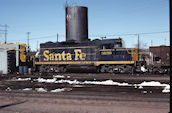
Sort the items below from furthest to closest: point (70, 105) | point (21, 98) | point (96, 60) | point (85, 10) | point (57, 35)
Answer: point (57, 35) → point (85, 10) → point (96, 60) → point (21, 98) → point (70, 105)

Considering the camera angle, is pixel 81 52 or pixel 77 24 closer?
pixel 81 52

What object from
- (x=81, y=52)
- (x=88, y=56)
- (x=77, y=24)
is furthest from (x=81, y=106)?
(x=77, y=24)

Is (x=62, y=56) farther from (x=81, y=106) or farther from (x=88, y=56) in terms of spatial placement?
(x=81, y=106)

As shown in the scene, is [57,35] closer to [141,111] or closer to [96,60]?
[96,60]

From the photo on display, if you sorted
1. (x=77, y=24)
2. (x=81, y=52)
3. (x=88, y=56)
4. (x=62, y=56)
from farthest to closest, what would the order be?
(x=77, y=24) < (x=62, y=56) < (x=81, y=52) < (x=88, y=56)

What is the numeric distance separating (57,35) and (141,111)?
55509mm

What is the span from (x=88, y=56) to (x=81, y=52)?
3.06ft

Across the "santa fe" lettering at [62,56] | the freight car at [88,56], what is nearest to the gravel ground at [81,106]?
the freight car at [88,56]

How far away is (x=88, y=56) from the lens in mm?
22203

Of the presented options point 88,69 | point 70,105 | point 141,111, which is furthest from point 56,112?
point 88,69

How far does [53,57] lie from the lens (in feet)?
77.9

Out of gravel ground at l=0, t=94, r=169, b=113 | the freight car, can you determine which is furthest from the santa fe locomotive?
gravel ground at l=0, t=94, r=169, b=113

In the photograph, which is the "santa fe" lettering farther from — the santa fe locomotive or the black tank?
the black tank

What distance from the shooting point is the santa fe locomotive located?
69.3 ft
